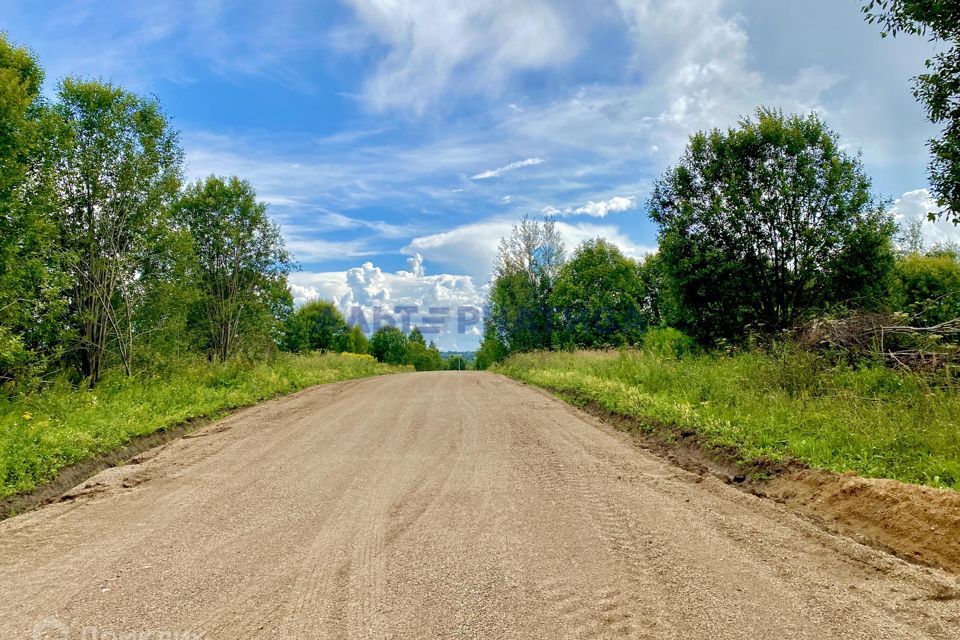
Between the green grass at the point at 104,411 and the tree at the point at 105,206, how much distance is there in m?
1.54

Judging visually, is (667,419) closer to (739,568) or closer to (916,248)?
(739,568)

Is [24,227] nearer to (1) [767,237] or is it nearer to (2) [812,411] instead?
(2) [812,411]

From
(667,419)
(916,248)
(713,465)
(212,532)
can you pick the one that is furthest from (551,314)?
(916,248)

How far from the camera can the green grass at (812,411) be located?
15.8ft

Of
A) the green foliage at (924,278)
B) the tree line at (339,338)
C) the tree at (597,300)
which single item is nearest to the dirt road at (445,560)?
the green foliage at (924,278)

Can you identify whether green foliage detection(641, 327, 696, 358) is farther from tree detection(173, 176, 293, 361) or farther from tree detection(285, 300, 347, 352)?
tree detection(285, 300, 347, 352)

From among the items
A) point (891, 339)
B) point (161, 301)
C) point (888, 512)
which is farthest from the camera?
point (161, 301)

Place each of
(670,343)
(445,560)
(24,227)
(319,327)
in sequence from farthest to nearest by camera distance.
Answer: (319,327) → (670,343) → (24,227) → (445,560)

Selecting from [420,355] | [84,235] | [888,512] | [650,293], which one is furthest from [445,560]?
[420,355]

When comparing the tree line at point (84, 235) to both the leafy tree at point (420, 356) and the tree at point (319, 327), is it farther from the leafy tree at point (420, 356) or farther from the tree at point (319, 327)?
the leafy tree at point (420, 356)

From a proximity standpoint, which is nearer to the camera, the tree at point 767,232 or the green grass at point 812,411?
the green grass at point 812,411

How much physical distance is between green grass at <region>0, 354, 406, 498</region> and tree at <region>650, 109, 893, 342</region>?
13.8m

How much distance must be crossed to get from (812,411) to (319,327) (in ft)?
216

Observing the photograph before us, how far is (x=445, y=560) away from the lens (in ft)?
11.4
